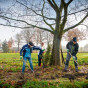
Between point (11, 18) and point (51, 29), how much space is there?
350 centimetres

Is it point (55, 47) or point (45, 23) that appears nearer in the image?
point (55, 47)

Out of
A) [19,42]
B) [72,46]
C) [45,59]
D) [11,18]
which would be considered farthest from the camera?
[19,42]

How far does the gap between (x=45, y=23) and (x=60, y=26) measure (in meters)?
1.72

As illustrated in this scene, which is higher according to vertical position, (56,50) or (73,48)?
(73,48)

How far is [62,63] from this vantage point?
899cm

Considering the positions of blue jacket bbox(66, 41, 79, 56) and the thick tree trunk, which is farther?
the thick tree trunk

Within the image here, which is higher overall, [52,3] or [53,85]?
[52,3]

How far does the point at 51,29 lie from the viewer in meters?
9.25

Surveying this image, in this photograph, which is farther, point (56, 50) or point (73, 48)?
point (56, 50)

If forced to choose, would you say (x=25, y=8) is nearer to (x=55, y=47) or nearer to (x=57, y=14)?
(x=57, y=14)

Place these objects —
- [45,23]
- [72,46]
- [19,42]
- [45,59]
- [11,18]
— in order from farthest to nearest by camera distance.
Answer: [19,42] → [45,23] → [11,18] → [45,59] → [72,46]

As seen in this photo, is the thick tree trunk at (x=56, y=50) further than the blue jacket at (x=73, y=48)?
Yes

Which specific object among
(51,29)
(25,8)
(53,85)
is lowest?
(53,85)

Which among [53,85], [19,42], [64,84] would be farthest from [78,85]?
[19,42]
